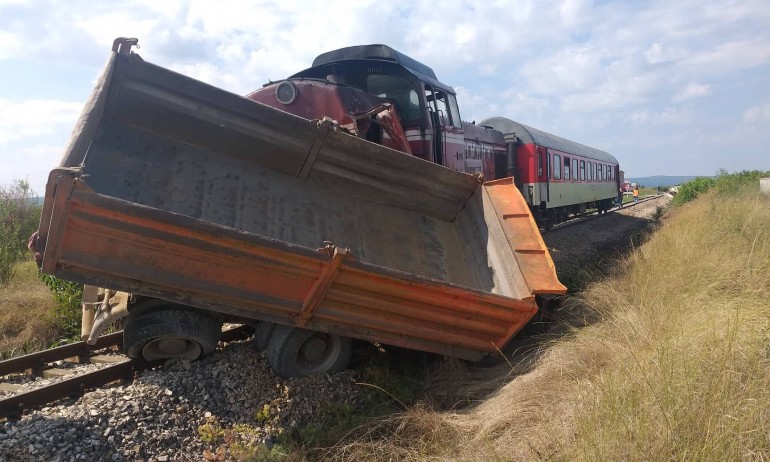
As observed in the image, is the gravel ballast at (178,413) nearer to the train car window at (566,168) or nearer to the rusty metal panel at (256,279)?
the rusty metal panel at (256,279)

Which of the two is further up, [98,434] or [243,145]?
[243,145]

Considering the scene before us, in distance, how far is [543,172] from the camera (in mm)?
13523

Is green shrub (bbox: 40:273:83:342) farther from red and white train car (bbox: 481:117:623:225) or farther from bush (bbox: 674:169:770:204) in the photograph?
bush (bbox: 674:169:770:204)

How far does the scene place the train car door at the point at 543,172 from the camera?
43.3 ft

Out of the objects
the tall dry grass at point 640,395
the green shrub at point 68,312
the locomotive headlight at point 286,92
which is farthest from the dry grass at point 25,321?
the tall dry grass at point 640,395

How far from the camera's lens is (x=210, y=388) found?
433 centimetres

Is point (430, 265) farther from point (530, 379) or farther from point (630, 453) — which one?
point (630, 453)

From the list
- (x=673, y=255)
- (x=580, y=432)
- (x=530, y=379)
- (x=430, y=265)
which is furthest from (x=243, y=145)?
(x=673, y=255)

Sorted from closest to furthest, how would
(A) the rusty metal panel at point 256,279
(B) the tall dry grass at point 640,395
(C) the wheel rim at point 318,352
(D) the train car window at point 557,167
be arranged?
(B) the tall dry grass at point 640,395 → (A) the rusty metal panel at point 256,279 → (C) the wheel rim at point 318,352 → (D) the train car window at point 557,167

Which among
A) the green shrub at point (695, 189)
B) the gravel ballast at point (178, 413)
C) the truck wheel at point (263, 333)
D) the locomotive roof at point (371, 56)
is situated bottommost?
the gravel ballast at point (178, 413)

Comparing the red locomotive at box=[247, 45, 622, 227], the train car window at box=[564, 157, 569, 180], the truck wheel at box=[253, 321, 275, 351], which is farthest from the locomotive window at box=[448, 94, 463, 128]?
the train car window at box=[564, 157, 569, 180]

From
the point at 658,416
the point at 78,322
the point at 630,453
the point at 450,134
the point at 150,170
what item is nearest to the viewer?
the point at 630,453

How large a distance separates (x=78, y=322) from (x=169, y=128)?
388 cm

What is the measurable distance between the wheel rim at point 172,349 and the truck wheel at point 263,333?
52 centimetres
